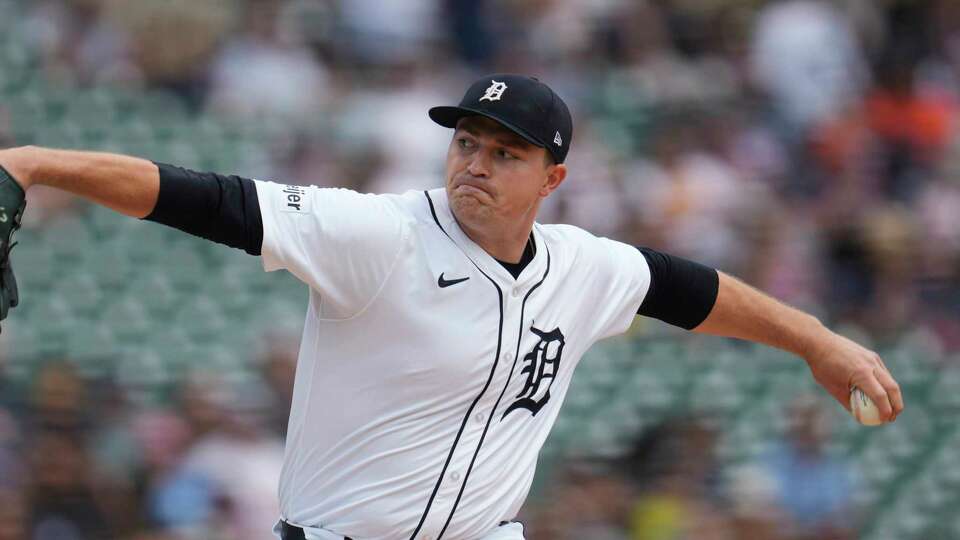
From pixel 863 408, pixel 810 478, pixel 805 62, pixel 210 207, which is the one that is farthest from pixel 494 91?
pixel 805 62

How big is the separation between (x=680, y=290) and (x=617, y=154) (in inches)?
180

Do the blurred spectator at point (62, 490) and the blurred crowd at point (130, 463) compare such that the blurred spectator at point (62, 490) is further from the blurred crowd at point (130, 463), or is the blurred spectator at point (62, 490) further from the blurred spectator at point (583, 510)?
the blurred spectator at point (583, 510)

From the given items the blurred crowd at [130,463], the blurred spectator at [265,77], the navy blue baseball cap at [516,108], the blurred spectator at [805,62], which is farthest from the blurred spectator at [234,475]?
the blurred spectator at [805,62]

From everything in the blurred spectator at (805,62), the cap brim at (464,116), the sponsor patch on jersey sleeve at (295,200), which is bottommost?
the sponsor patch on jersey sleeve at (295,200)

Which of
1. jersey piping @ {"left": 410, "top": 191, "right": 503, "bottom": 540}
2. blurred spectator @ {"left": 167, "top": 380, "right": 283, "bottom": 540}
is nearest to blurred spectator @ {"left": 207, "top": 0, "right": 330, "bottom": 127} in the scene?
blurred spectator @ {"left": 167, "top": 380, "right": 283, "bottom": 540}

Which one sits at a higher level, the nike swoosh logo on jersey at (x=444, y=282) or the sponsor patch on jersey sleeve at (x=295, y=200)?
the sponsor patch on jersey sleeve at (x=295, y=200)

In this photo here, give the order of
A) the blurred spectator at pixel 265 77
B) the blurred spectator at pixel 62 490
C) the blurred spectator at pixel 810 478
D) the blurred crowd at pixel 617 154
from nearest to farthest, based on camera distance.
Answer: the blurred spectator at pixel 62 490 → the blurred crowd at pixel 617 154 → the blurred spectator at pixel 810 478 → the blurred spectator at pixel 265 77

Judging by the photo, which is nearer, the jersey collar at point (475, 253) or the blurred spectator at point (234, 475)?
the jersey collar at point (475, 253)

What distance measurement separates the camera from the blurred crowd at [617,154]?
267 inches

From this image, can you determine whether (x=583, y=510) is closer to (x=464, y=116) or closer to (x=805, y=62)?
(x=464, y=116)

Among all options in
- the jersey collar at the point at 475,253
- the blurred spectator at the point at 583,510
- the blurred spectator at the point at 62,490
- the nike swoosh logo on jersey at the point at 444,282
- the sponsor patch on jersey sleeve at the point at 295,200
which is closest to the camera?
the sponsor patch on jersey sleeve at the point at 295,200

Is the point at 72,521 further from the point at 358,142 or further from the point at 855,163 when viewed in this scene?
the point at 855,163

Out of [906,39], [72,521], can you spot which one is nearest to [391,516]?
[72,521]

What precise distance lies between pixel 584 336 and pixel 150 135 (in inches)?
200
